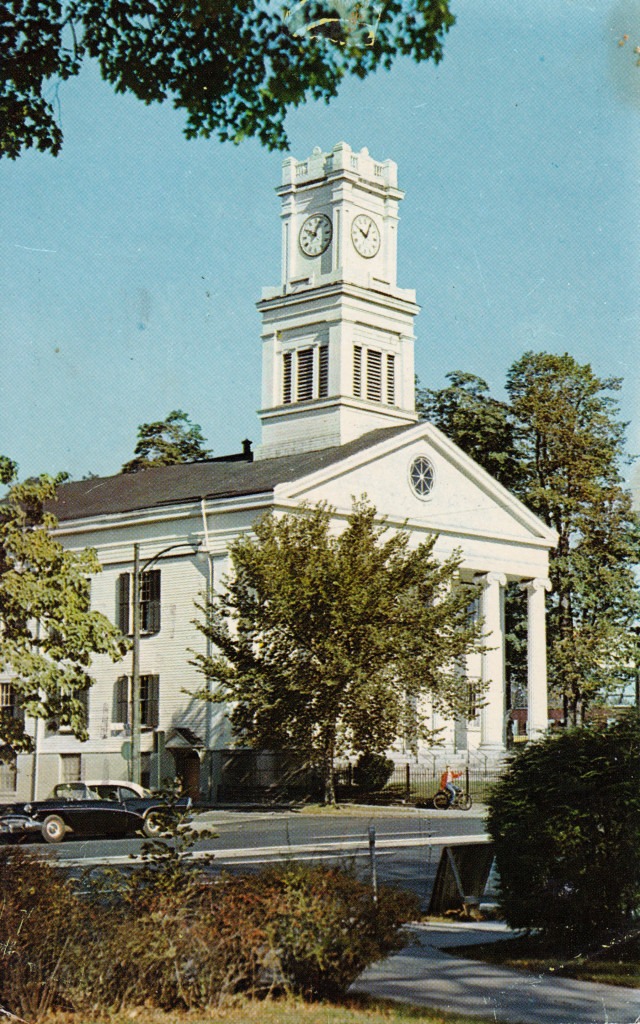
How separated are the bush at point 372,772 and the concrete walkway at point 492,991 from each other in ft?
40.9

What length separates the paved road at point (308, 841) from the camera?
45.4ft

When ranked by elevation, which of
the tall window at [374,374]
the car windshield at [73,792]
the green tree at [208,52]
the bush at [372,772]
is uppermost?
the tall window at [374,374]

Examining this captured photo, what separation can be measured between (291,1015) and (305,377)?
111 ft

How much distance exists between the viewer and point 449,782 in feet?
96.4

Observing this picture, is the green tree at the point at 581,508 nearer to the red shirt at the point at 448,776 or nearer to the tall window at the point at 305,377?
the red shirt at the point at 448,776

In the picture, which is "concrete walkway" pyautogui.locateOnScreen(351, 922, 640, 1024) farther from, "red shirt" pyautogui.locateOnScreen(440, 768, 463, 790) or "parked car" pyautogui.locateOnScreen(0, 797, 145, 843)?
"red shirt" pyautogui.locateOnScreen(440, 768, 463, 790)

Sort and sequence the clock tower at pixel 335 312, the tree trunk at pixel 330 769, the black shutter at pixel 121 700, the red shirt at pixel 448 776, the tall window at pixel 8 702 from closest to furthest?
the tall window at pixel 8 702, the clock tower at pixel 335 312, the black shutter at pixel 121 700, the tree trunk at pixel 330 769, the red shirt at pixel 448 776

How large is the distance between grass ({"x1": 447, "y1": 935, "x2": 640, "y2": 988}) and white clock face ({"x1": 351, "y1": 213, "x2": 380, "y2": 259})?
601 cm

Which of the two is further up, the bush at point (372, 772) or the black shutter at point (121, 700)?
the black shutter at point (121, 700)

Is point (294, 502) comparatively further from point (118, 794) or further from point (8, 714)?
point (8, 714)

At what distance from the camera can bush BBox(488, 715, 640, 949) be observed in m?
9.54

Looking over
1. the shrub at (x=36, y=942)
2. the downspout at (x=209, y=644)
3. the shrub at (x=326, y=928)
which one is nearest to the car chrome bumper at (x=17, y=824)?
the downspout at (x=209, y=644)

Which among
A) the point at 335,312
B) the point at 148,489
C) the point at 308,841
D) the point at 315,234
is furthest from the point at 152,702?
the point at 335,312

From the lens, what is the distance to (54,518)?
14617 mm
